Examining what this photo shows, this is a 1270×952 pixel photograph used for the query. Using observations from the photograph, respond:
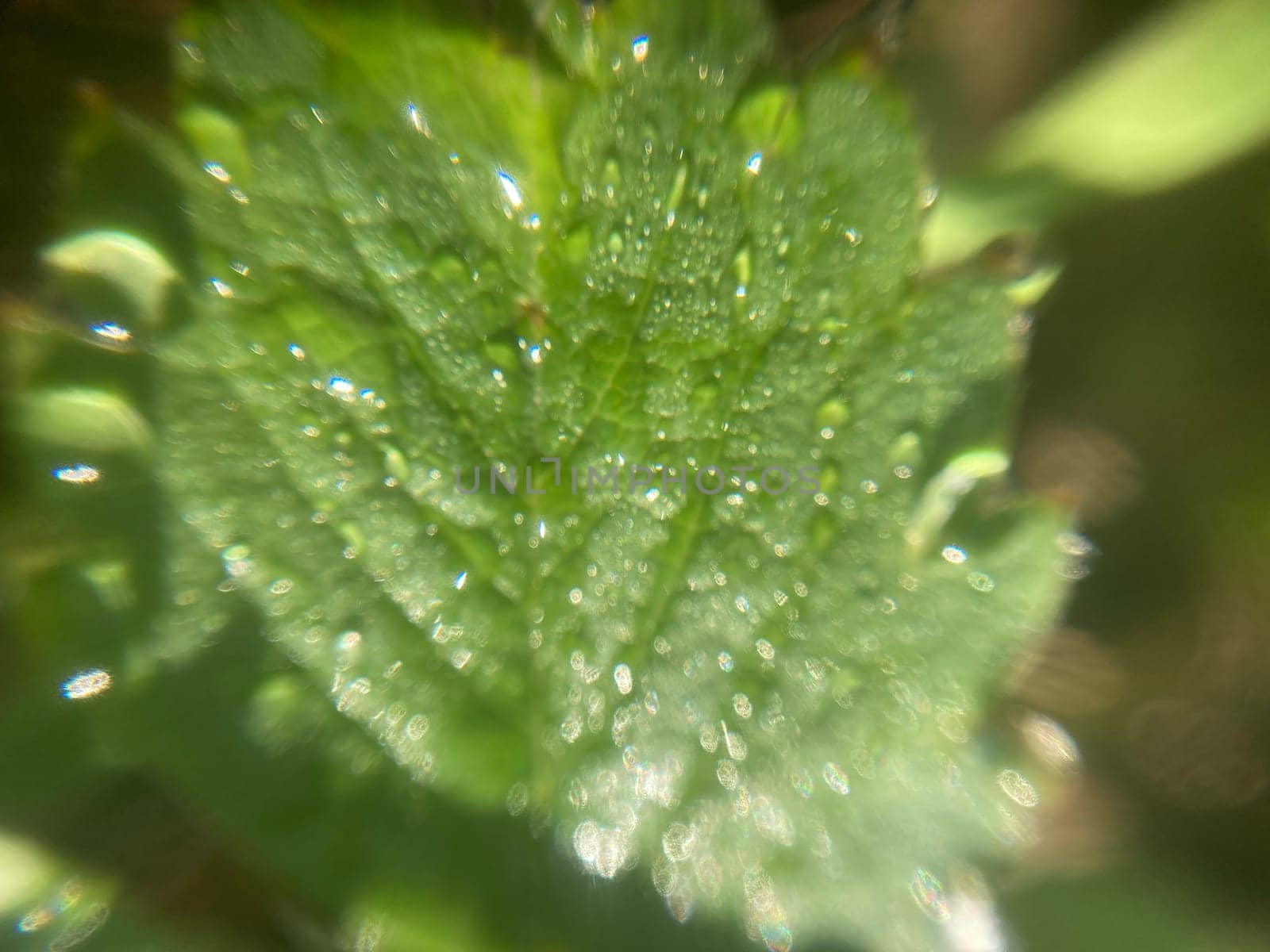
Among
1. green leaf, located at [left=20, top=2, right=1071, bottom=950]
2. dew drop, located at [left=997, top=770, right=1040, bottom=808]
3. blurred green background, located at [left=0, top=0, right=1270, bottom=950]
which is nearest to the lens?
green leaf, located at [left=20, top=2, right=1071, bottom=950]

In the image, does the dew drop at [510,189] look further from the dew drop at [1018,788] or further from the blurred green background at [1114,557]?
the dew drop at [1018,788]

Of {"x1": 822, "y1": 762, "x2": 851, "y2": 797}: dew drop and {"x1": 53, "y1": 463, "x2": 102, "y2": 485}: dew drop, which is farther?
{"x1": 822, "y1": 762, "x2": 851, "y2": 797}: dew drop

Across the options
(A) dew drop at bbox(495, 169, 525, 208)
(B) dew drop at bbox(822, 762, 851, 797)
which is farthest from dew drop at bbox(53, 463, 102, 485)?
(B) dew drop at bbox(822, 762, 851, 797)

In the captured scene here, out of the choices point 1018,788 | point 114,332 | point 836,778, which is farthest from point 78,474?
point 1018,788

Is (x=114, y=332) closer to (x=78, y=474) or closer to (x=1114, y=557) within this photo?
(x=78, y=474)

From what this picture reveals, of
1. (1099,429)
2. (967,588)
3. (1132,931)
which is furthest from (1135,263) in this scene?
(1132,931)

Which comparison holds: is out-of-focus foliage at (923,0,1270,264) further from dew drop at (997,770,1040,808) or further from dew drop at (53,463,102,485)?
dew drop at (53,463,102,485)
